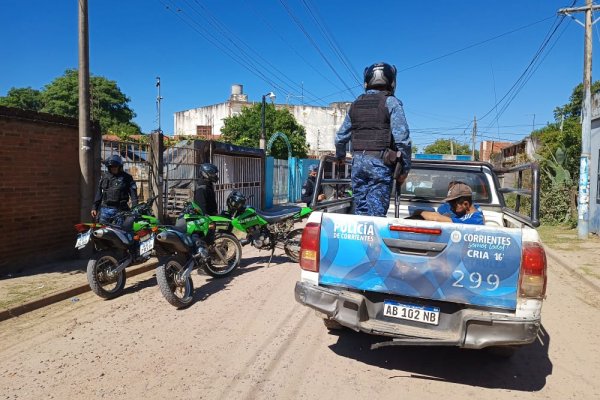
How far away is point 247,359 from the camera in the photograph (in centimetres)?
386

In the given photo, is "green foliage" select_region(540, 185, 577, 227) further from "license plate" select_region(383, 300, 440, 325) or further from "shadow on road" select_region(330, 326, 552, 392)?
"license plate" select_region(383, 300, 440, 325)

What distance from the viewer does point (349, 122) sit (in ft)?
15.4

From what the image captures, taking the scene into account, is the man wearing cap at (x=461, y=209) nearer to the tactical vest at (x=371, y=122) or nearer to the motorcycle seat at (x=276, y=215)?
the tactical vest at (x=371, y=122)

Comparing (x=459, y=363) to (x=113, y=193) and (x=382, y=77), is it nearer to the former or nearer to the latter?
(x=382, y=77)

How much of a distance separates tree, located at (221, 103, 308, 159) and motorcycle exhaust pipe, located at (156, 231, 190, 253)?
25.0m

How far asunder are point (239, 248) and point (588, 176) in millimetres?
9561

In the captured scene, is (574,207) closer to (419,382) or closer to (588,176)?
(588,176)

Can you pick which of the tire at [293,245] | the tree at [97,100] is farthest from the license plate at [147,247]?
the tree at [97,100]

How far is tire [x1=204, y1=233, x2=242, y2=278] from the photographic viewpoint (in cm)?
679

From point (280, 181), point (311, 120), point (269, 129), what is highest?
point (311, 120)

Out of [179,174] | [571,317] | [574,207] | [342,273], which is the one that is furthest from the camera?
[574,207]

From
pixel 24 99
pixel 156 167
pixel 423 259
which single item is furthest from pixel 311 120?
pixel 423 259

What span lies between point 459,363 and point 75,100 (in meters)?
44.5

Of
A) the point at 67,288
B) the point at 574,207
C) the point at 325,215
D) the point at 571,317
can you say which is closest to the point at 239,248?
the point at 67,288
